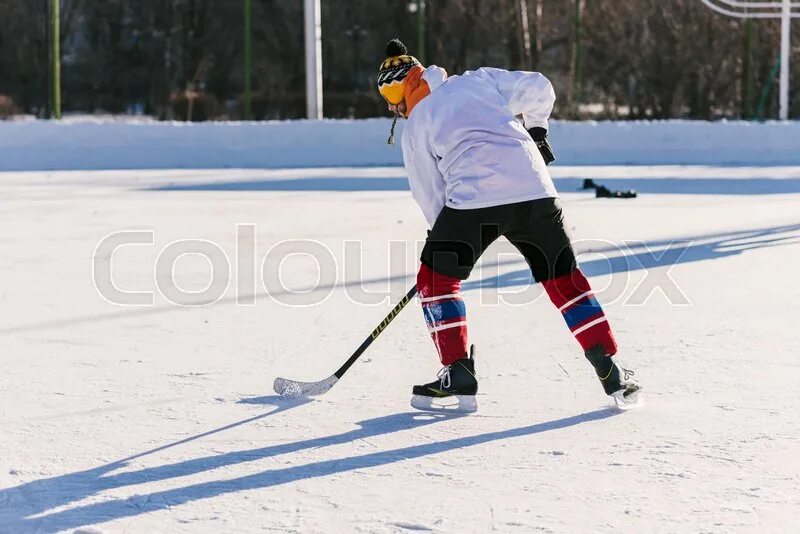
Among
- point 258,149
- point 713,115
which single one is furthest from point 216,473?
point 713,115

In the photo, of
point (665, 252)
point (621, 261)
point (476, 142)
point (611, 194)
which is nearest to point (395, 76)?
point (476, 142)

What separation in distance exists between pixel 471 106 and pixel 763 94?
1579 cm

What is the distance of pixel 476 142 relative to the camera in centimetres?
398

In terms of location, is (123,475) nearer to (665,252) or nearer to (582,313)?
(582,313)

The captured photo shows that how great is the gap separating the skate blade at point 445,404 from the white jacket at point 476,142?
529mm

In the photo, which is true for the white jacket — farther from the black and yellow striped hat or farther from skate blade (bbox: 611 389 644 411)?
skate blade (bbox: 611 389 644 411)

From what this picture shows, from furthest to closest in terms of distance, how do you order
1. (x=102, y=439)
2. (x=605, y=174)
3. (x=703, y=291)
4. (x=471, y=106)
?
1. (x=605, y=174)
2. (x=703, y=291)
3. (x=471, y=106)
4. (x=102, y=439)

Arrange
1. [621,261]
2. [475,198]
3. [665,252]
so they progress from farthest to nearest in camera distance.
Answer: [665,252] < [621,261] < [475,198]

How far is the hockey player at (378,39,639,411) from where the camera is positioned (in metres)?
3.98

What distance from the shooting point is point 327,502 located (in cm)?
312

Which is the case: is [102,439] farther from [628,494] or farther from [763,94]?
[763,94]

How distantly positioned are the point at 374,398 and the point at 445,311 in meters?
0.40

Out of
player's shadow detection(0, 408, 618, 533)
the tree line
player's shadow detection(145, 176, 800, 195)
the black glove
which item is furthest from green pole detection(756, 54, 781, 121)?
player's shadow detection(0, 408, 618, 533)

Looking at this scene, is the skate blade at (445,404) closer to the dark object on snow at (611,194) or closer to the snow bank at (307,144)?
the dark object on snow at (611,194)
